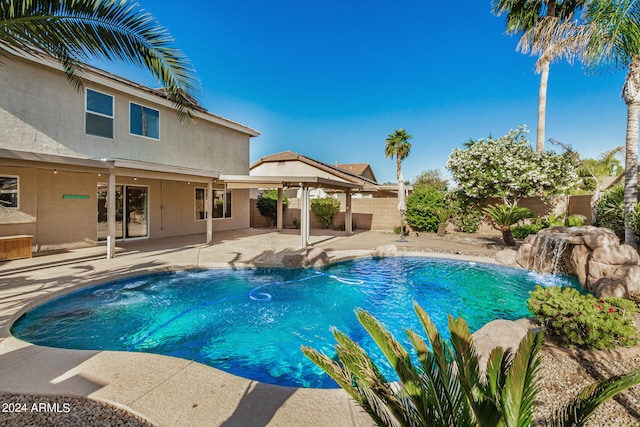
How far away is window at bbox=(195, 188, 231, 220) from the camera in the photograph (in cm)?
1674

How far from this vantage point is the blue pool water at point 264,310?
5016 millimetres

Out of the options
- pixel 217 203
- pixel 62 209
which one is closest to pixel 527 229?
pixel 217 203

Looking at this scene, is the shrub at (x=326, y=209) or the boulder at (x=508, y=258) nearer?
the boulder at (x=508, y=258)

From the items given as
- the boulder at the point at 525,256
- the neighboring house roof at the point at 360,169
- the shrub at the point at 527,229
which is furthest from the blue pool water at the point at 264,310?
the neighboring house roof at the point at 360,169

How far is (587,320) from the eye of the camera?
441 centimetres

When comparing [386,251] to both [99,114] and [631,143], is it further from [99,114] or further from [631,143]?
[99,114]

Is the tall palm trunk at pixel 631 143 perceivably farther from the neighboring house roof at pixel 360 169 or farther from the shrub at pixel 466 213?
the neighboring house roof at pixel 360 169

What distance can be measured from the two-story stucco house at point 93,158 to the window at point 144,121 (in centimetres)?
4

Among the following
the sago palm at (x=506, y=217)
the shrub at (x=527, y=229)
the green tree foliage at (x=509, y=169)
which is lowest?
the shrub at (x=527, y=229)

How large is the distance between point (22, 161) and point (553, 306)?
12.7 metres

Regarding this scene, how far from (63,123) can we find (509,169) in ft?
62.6

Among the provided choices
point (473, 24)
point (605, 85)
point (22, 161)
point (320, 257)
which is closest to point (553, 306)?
point (320, 257)

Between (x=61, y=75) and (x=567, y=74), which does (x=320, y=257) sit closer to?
(x=61, y=75)

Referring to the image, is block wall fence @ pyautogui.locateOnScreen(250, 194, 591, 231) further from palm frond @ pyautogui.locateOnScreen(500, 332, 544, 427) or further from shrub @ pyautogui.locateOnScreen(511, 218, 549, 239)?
palm frond @ pyautogui.locateOnScreen(500, 332, 544, 427)
